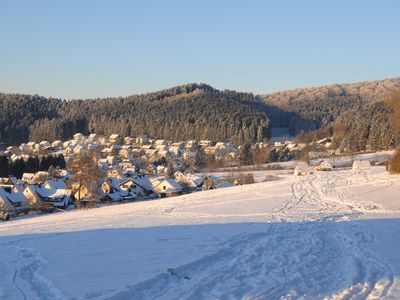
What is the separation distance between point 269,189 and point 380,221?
1204cm

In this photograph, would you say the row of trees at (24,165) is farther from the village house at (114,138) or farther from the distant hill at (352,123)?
the village house at (114,138)

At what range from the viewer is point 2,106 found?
14775 centimetres

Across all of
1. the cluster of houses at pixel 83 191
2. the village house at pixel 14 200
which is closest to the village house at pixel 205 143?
the cluster of houses at pixel 83 191

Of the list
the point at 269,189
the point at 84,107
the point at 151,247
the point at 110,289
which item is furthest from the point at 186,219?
the point at 84,107

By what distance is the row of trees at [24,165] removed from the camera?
65.6 meters

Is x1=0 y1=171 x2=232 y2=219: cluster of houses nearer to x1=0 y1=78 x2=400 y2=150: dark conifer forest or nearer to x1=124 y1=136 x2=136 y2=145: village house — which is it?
x1=0 y1=78 x2=400 y2=150: dark conifer forest

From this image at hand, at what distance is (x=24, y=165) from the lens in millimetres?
70875

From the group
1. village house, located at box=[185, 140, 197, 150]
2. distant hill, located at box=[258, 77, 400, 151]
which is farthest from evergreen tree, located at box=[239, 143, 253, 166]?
village house, located at box=[185, 140, 197, 150]

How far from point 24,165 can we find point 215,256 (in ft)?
222

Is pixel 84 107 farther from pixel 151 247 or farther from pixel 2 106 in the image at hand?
pixel 151 247

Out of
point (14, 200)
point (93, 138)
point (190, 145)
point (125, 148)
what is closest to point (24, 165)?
point (14, 200)

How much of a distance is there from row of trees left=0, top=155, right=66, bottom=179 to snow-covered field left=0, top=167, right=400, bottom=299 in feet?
177

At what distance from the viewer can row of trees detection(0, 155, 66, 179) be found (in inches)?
2581

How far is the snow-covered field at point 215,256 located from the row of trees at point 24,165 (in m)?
53.9
